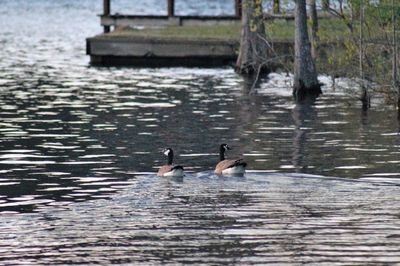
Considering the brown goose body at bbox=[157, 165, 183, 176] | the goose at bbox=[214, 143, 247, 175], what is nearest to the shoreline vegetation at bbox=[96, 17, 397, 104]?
the goose at bbox=[214, 143, 247, 175]

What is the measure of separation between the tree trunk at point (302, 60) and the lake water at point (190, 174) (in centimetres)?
67

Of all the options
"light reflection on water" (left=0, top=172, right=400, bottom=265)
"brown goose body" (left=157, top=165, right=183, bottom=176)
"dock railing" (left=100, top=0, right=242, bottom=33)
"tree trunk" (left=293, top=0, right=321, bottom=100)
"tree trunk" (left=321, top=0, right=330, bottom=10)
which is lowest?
"light reflection on water" (left=0, top=172, right=400, bottom=265)

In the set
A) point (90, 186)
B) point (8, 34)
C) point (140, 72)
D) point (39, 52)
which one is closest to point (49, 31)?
point (8, 34)

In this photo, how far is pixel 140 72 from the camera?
156ft

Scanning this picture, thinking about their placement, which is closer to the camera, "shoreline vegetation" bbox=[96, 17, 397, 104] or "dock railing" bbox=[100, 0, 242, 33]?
"shoreline vegetation" bbox=[96, 17, 397, 104]

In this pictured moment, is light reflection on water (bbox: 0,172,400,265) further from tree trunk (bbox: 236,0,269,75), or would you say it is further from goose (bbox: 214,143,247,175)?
tree trunk (bbox: 236,0,269,75)

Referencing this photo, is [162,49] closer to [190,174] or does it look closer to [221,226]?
[190,174]

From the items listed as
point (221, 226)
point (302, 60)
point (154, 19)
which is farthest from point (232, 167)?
point (154, 19)

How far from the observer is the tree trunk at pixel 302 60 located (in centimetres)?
3634

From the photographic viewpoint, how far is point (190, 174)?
23203 mm

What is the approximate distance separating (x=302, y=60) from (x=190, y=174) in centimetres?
1391

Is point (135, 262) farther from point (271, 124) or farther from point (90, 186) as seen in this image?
point (271, 124)

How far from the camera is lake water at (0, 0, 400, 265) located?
16.2 m

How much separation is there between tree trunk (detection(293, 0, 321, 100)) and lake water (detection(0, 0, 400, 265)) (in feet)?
2.20
